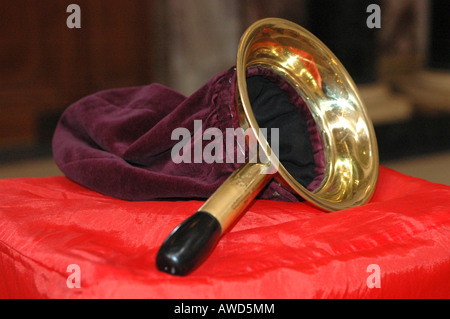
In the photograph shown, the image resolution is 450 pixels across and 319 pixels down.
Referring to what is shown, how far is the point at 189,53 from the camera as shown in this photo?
1725 millimetres

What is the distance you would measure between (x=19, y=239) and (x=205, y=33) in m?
1.28

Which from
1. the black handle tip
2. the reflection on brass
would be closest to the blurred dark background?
the reflection on brass

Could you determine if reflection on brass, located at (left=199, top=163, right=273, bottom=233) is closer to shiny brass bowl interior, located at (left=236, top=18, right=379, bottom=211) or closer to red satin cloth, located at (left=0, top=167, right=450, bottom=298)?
red satin cloth, located at (left=0, top=167, right=450, bottom=298)

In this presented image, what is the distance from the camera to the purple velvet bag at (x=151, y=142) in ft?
2.39

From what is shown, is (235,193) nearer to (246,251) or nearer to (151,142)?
(246,251)

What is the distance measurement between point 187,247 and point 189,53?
1351mm

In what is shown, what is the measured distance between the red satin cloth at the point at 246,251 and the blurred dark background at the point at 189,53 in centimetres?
98
